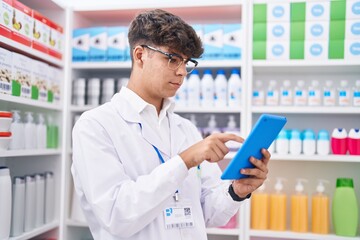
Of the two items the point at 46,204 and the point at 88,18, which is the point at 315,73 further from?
the point at 46,204

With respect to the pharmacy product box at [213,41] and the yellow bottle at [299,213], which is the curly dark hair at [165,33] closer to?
the pharmacy product box at [213,41]

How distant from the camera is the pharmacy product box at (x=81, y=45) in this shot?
280cm

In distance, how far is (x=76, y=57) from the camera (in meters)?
2.82

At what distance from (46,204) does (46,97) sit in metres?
0.70

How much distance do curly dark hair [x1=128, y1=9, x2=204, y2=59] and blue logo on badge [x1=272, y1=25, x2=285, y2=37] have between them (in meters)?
1.18

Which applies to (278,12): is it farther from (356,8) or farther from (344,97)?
(344,97)

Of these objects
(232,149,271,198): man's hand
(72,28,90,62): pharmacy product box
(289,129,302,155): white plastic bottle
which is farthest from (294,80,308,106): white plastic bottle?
(72,28,90,62): pharmacy product box

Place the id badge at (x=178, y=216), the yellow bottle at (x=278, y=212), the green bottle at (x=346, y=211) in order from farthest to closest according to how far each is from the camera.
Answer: the yellow bottle at (x=278, y=212) → the green bottle at (x=346, y=211) → the id badge at (x=178, y=216)

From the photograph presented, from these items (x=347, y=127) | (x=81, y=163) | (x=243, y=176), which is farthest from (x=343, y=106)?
(x=81, y=163)

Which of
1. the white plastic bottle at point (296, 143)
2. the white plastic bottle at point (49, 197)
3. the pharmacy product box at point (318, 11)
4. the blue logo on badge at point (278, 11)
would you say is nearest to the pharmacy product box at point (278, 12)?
the blue logo on badge at point (278, 11)

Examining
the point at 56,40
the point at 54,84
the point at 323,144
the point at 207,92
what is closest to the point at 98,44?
the point at 56,40

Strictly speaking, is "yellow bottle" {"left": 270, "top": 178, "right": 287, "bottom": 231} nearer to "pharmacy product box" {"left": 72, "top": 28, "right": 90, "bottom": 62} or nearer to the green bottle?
the green bottle

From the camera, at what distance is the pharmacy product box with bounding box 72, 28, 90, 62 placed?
280 cm

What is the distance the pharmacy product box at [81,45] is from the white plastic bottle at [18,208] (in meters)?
0.98
